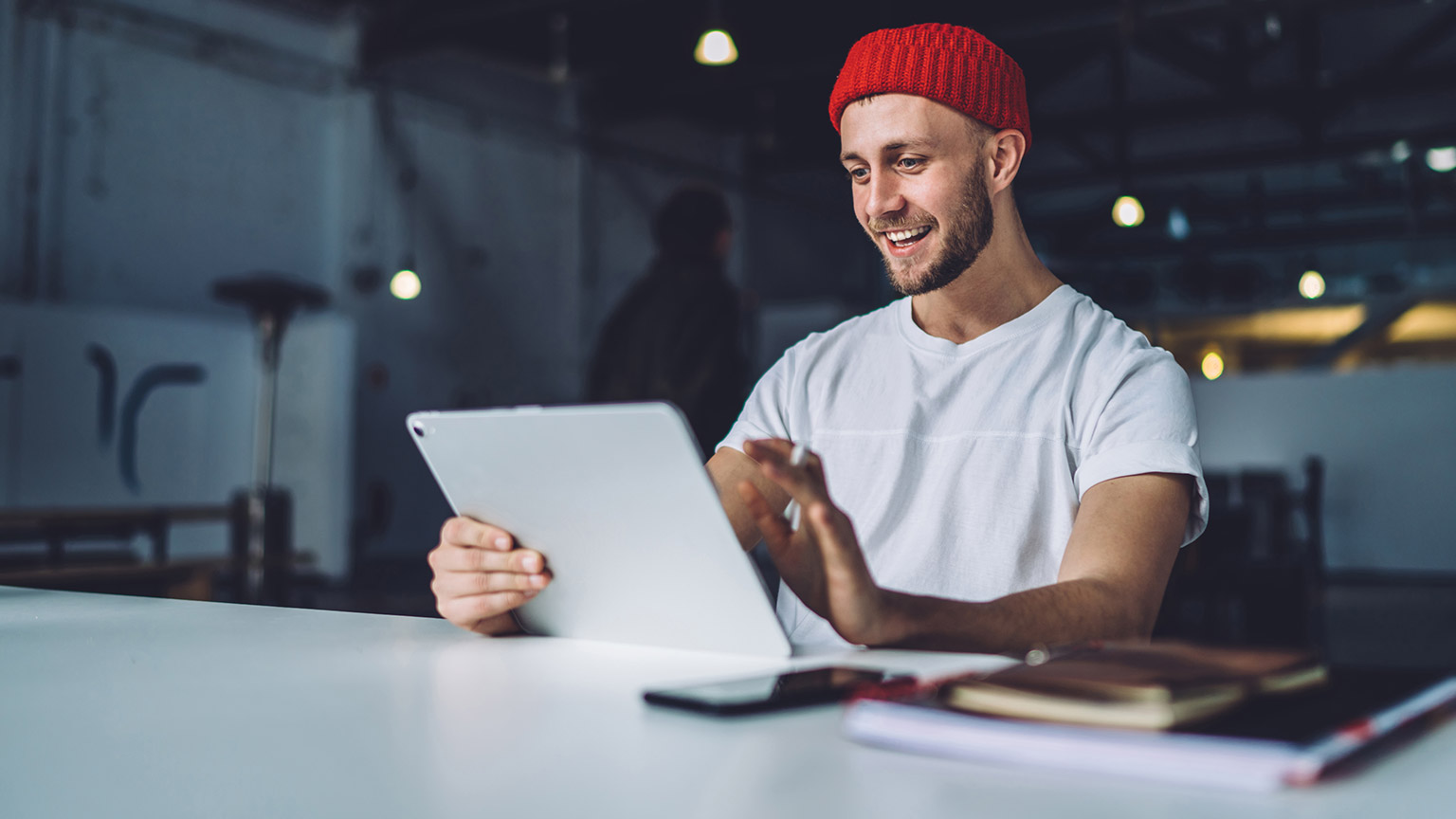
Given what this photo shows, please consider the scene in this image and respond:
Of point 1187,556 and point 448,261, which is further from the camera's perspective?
point 448,261

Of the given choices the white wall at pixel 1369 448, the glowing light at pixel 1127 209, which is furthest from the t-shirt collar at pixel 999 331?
the white wall at pixel 1369 448

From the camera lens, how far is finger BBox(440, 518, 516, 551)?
1.10m

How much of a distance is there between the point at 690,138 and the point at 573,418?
11.1 m

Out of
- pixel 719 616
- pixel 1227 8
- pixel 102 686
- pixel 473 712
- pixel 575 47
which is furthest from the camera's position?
pixel 575 47

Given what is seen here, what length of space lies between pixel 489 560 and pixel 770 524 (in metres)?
0.29

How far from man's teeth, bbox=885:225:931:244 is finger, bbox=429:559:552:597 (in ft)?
2.36

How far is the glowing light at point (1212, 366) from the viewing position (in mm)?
11562

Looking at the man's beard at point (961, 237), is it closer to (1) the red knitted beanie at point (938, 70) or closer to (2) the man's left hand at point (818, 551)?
(1) the red knitted beanie at point (938, 70)

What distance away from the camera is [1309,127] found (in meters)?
10.4

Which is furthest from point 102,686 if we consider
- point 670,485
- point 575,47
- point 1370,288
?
point 1370,288

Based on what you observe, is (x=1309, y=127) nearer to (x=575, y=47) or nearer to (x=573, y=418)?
(x=575, y=47)

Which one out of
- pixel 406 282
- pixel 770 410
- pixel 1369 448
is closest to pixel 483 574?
pixel 770 410

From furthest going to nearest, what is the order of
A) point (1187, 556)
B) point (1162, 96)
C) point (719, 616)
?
point (1162, 96)
point (1187, 556)
point (719, 616)

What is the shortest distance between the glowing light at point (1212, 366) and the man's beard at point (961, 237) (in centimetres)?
1077
